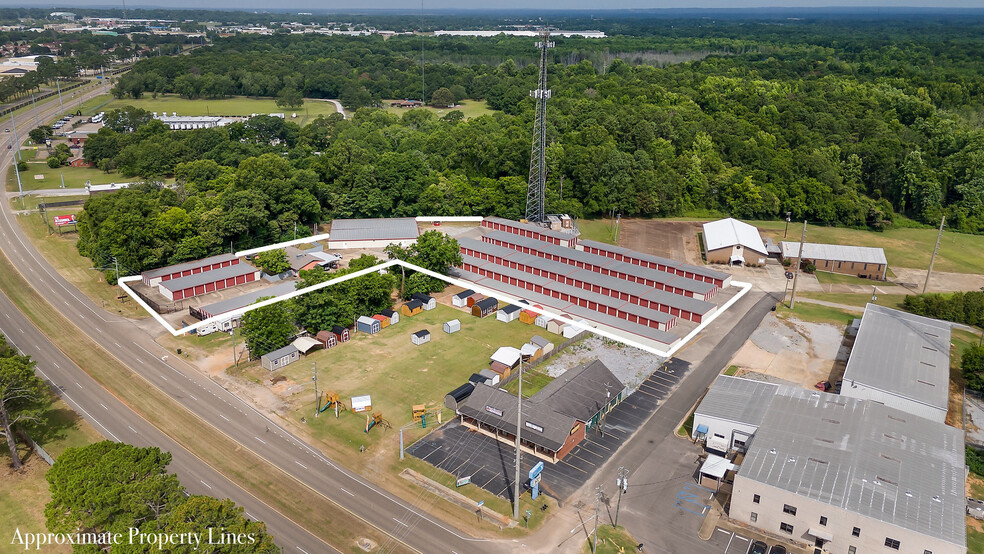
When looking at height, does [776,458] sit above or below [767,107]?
below

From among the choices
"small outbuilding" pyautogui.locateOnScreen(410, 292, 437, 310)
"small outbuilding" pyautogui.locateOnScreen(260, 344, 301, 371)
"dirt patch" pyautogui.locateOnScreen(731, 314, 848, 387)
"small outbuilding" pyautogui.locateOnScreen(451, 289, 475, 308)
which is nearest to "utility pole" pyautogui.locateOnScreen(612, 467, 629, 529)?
"dirt patch" pyautogui.locateOnScreen(731, 314, 848, 387)

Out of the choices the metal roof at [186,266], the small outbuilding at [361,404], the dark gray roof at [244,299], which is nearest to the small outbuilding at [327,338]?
the dark gray roof at [244,299]

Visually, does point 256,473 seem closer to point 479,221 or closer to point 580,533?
point 580,533

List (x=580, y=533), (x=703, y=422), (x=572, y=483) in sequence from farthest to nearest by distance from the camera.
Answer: (x=703, y=422), (x=572, y=483), (x=580, y=533)

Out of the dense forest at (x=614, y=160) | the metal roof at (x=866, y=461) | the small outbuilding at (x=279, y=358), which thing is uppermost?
the dense forest at (x=614, y=160)

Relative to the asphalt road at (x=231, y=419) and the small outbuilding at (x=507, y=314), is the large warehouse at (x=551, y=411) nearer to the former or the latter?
the asphalt road at (x=231, y=419)

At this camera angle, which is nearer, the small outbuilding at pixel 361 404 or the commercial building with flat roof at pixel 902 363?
the commercial building with flat roof at pixel 902 363

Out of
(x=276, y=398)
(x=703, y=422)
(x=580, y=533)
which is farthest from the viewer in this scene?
(x=276, y=398)

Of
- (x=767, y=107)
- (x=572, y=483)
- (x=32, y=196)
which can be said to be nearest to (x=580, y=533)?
(x=572, y=483)
